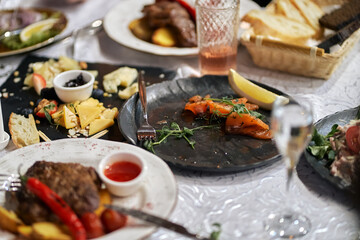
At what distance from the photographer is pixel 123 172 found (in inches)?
47.6

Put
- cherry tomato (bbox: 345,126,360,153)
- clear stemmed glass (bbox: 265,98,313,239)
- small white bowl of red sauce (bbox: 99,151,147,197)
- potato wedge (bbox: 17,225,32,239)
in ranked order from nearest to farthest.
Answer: clear stemmed glass (bbox: 265,98,313,239) < potato wedge (bbox: 17,225,32,239) < small white bowl of red sauce (bbox: 99,151,147,197) < cherry tomato (bbox: 345,126,360,153)

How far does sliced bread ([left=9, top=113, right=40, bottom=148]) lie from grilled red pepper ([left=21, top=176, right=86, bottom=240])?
439mm

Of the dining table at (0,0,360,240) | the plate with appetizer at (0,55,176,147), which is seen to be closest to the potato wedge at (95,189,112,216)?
the dining table at (0,0,360,240)

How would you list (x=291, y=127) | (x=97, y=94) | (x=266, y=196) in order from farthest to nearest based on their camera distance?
(x=97, y=94) → (x=266, y=196) → (x=291, y=127)

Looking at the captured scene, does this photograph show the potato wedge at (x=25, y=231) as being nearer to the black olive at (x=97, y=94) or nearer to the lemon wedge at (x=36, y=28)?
the black olive at (x=97, y=94)

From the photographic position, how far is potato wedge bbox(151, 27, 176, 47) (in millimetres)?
2172

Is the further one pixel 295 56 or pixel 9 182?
pixel 295 56

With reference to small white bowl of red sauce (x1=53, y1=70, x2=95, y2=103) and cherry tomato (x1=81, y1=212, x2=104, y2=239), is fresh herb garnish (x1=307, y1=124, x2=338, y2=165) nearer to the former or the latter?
cherry tomato (x1=81, y1=212, x2=104, y2=239)

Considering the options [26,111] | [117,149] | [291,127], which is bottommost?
[26,111]

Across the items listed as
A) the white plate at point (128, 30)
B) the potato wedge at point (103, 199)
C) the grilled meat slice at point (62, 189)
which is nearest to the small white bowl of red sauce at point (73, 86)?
the white plate at point (128, 30)

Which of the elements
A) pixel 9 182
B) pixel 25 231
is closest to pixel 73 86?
pixel 9 182

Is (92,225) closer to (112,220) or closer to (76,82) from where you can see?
(112,220)

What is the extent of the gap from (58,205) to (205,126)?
68 centimetres

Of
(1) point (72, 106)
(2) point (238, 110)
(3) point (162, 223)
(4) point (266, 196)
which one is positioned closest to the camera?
A: (3) point (162, 223)
